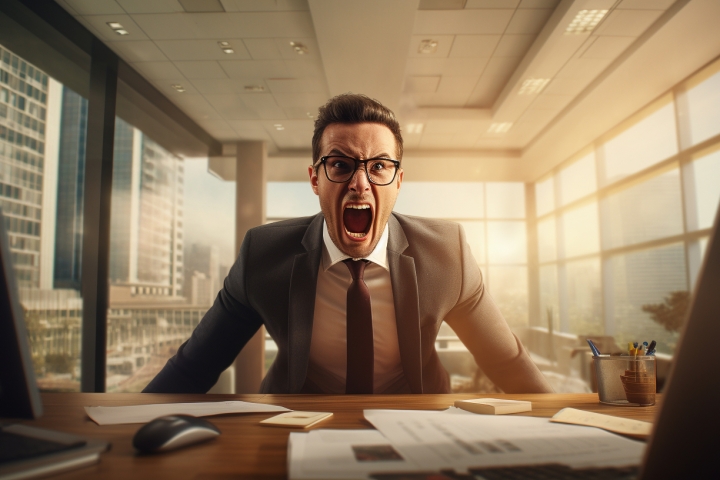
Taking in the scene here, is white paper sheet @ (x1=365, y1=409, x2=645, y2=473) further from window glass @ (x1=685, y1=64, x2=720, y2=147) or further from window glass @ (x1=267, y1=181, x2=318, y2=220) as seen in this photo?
window glass @ (x1=267, y1=181, x2=318, y2=220)

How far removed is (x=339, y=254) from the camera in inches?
60.4

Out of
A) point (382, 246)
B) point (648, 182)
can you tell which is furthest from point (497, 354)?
point (648, 182)

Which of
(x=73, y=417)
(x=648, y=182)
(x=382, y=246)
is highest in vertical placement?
(x=648, y=182)

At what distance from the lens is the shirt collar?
60.1 inches

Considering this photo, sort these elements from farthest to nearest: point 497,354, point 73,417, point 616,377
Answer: point 497,354
point 616,377
point 73,417

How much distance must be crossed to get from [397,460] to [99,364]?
4.27m

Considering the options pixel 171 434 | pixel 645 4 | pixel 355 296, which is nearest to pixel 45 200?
pixel 355 296

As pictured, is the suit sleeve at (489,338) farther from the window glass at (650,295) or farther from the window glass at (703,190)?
the window glass at (650,295)

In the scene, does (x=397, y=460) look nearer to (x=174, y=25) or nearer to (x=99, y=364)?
(x=99, y=364)

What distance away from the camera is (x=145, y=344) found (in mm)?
5211

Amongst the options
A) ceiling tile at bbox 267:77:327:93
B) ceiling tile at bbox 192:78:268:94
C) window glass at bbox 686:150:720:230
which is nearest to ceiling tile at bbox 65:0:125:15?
ceiling tile at bbox 192:78:268:94

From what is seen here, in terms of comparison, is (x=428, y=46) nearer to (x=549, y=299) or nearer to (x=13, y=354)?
(x=13, y=354)

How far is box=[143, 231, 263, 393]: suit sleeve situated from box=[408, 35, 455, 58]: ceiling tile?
11.4 feet

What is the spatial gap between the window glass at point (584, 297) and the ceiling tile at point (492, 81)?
3162mm
